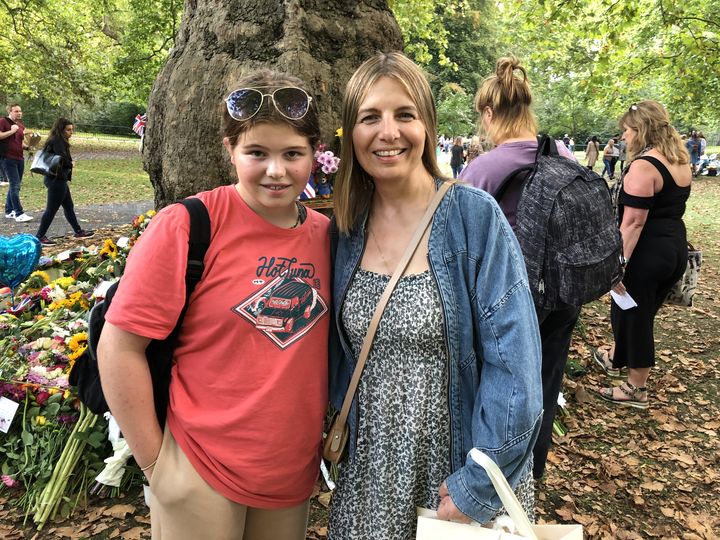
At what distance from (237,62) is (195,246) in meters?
2.52

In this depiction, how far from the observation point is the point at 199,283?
1514 mm

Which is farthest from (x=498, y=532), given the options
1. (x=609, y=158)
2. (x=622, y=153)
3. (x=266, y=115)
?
(x=609, y=158)

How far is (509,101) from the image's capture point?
292 centimetres

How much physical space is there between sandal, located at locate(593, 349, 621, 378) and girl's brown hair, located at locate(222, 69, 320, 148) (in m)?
4.49

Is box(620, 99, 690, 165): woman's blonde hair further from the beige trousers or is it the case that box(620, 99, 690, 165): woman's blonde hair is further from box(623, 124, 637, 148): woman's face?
the beige trousers

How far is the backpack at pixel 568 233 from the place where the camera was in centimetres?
251

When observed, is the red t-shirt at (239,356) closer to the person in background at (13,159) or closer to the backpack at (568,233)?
the backpack at (568,233)

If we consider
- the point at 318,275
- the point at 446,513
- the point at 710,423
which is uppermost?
the point at 318,275

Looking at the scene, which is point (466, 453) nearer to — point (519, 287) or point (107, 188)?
point (519, 287)

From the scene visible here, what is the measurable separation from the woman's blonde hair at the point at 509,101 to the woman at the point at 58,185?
7951 mm

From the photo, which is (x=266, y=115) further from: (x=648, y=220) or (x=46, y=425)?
(x=648, y=220)

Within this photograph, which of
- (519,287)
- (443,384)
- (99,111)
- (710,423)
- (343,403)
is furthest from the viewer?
(99,111)

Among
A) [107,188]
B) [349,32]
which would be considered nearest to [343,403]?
[349,32]

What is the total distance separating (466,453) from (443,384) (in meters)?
0.23
